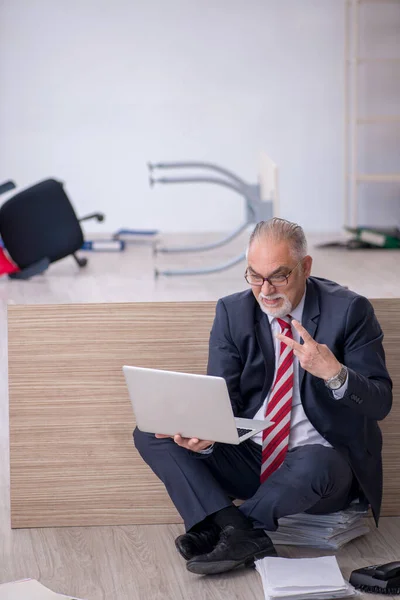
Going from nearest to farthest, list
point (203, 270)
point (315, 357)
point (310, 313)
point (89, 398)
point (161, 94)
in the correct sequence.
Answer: point (315, 357) < point (310, 313) < point (89, 398) < point (203, 270) < point (161, 94)

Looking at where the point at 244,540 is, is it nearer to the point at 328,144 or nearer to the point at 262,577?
the point at 262,577

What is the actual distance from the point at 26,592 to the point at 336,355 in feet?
3.16

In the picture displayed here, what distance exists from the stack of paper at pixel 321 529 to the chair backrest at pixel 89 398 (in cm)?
36

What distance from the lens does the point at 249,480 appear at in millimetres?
A: 2529

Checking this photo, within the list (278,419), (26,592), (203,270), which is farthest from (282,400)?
(203,270)

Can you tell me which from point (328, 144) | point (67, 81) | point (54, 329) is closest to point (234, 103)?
point (328, 144)

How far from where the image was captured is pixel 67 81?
6219 millimetres

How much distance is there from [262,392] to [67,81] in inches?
169

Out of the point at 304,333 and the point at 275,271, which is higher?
the point at 275,271

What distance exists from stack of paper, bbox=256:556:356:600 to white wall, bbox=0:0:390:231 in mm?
4265

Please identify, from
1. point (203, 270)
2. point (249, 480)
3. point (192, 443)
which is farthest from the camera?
point (203, 270)

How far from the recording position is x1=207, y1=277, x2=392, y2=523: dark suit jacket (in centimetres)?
235

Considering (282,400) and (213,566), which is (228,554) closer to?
(213,566)

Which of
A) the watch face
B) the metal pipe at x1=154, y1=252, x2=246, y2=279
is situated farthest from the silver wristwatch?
the metal pipe at x1=154, y1=252, x2=246, y2=279
